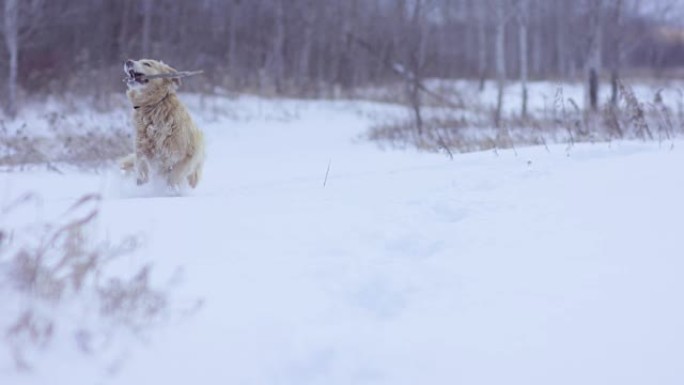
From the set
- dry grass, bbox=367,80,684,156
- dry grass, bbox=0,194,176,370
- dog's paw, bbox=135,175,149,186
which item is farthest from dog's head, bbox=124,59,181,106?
dry grass, bbox=0,194,176,370

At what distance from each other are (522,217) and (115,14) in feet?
75.0

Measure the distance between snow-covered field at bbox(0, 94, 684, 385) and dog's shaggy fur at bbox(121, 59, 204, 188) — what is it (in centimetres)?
125

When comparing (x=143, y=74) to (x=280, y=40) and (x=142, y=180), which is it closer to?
(x=142, y=180)

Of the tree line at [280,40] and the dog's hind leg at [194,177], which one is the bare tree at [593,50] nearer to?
the tree line at [280,40]

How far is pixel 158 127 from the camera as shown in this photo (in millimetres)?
6062

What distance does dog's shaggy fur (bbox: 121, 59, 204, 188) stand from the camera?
19.8ft

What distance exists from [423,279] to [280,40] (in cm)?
2225

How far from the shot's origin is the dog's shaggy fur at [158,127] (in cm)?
604

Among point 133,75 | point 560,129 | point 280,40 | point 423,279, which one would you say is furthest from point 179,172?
point 280,40

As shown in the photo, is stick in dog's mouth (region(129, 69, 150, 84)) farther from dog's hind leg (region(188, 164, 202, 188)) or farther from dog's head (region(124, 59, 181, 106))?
dog's hind leg (region(188, 164, 202, 188))

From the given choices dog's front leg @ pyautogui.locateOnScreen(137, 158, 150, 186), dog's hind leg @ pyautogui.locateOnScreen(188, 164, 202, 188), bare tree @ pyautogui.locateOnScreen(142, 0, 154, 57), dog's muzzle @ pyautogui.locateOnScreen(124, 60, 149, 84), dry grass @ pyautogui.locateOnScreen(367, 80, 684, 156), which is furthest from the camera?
bare tree @ pyautogui.locateOnScreen(142, 0, 154, 57)

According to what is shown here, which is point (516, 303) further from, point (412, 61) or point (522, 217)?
point (412, 61)

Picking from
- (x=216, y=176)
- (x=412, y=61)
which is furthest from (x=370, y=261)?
(x=412, y=61)

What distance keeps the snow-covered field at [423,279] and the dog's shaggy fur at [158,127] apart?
125 cm
